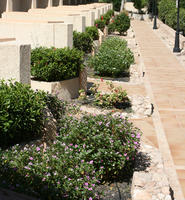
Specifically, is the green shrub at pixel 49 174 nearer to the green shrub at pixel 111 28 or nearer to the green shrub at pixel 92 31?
the green shrub at pixel 92 31

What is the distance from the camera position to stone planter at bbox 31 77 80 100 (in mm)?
9141

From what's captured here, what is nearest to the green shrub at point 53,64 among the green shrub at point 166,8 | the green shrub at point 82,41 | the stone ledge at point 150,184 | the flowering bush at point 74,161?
the flowering bush at point 74,161

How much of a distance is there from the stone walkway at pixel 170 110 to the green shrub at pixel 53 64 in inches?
96.4

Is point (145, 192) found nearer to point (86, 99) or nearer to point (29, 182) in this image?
point (29, 182)

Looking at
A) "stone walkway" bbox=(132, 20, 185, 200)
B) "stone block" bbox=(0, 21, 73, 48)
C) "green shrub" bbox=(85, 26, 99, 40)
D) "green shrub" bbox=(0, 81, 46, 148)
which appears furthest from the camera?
"green shrub" bbox=(85, 26, 99, 40)

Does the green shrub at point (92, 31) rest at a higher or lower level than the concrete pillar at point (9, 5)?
lower

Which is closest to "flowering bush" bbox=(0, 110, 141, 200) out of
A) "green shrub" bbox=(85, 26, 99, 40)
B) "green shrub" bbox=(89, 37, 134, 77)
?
"green shrub" bbox=(89, 37, 134, 77)

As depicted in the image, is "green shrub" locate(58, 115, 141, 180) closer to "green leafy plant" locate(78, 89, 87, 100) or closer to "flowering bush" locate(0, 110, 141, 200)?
"flowering bush" locate(0, 110, 141, 200)

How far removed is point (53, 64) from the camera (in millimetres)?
9250

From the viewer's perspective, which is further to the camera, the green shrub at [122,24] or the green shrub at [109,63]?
the green shrub at [122,24]

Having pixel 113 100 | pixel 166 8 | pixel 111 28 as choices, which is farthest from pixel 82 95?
pixel 166 8

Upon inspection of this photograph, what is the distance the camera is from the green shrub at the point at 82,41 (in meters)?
14.6

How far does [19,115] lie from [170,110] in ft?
17.5

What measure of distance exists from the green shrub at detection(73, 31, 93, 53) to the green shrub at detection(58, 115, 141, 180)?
8909 millimetres
